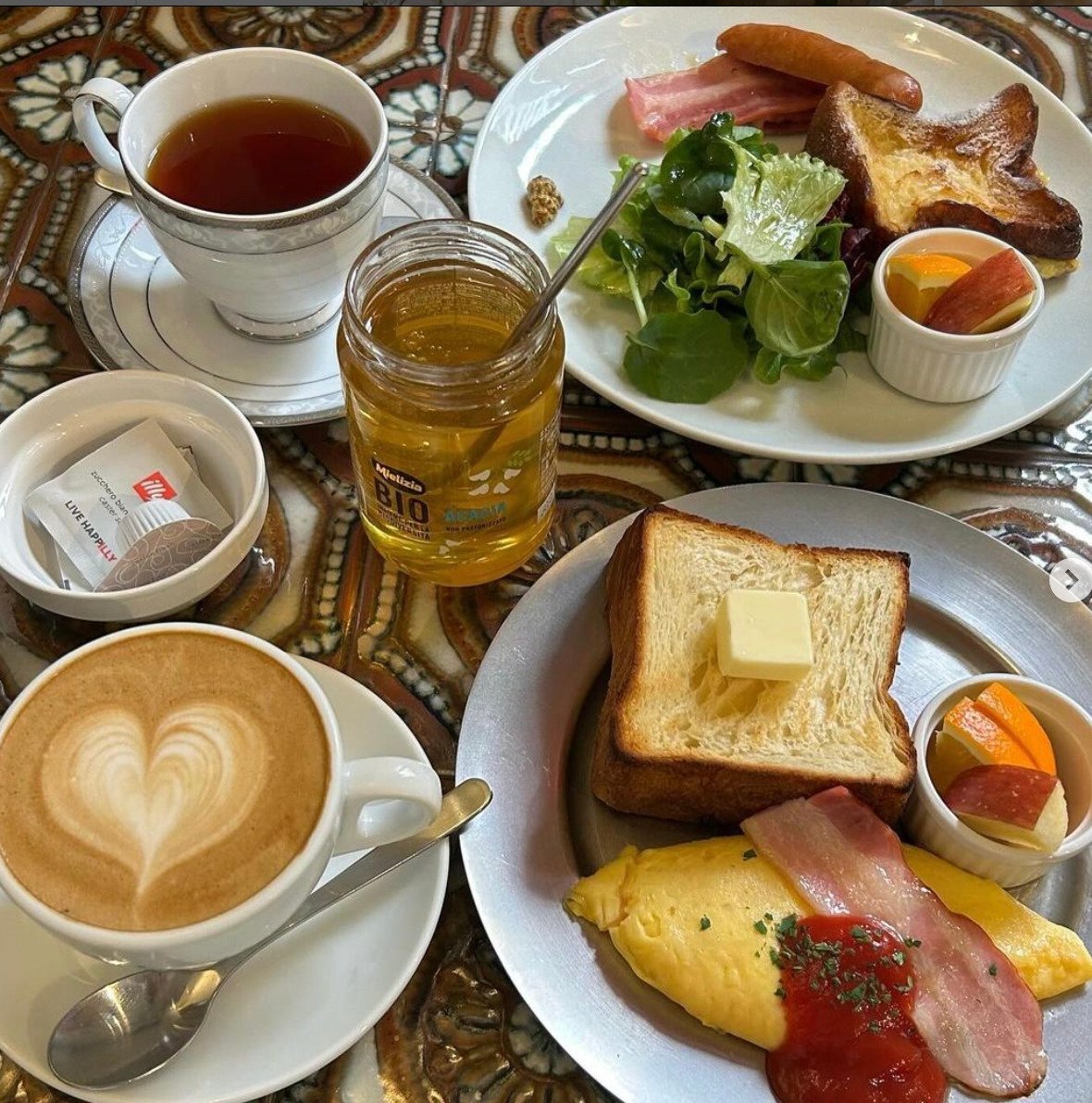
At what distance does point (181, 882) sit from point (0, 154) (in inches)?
54.0

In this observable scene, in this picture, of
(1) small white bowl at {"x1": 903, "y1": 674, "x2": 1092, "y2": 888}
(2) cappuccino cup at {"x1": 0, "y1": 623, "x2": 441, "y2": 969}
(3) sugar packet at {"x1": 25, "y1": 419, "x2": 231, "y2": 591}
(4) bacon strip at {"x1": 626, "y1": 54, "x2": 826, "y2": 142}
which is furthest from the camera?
(4) bacon strip at {"x1": 626, "y1": 54, "x2": 826, "y2": 142}

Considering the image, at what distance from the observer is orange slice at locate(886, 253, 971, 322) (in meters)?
1.44

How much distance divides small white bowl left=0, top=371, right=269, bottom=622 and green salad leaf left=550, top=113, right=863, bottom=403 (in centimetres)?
51

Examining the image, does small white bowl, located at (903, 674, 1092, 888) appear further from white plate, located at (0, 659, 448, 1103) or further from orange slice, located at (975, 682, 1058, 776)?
white plate, located at (0, 659, 448, 1103)

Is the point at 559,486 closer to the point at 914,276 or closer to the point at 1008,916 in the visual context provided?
the point at 914,276

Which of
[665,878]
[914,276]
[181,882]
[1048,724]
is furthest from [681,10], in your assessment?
[181,882]

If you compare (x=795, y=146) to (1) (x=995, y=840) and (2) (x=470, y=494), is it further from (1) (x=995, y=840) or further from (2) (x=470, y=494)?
(1) (x=995, y=840)

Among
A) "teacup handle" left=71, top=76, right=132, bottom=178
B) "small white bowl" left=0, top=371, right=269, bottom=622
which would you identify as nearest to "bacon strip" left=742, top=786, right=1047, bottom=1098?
"small white bowl" left=0, top=371, right=269, bottom=622

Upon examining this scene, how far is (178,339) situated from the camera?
1469 mm

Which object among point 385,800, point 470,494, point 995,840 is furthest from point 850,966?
point 470,494

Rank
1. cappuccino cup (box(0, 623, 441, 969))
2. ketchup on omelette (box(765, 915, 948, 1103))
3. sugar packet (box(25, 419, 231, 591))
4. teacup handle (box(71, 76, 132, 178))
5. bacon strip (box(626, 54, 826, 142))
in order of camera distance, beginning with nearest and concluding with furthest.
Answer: cappuccino cup (box(0, 623, 441, 969)) → ketchup on omelette (box(765, 915, 948, 1103)) → sugar packet (box(25, 419, 231, 591)) → teacup handle (box(71, 76, 132, 178)) → bacon strip (box(626, 54, 826, 142))

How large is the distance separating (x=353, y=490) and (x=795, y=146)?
3.01ft

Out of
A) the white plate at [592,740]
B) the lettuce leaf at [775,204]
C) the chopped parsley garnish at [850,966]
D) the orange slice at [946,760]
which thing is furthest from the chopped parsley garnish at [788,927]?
the lettuce leaf at [775,204]

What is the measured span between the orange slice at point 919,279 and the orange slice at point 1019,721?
54 centimetres
